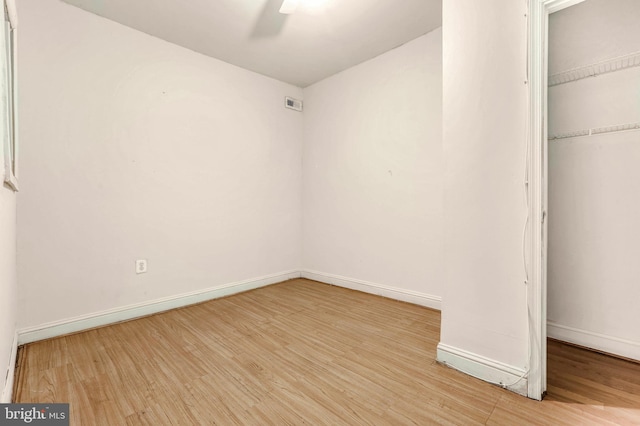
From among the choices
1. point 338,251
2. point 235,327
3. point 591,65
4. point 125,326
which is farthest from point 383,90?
point 125,326

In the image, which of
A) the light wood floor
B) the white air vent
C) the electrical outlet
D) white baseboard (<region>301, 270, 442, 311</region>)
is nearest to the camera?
the light wood floor

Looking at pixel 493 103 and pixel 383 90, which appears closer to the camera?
pixel 493 103

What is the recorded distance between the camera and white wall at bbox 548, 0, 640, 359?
6.26 feet

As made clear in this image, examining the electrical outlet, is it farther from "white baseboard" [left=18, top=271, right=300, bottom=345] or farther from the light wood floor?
the light wood floor

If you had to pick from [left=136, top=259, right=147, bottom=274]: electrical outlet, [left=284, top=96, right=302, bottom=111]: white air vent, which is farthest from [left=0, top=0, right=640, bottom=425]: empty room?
[left=284, top=96, right=302, bottom=111]: white air vent

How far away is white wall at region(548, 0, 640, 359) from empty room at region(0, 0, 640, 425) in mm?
13

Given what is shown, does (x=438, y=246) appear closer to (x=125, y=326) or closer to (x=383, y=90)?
(x=383, y=90)

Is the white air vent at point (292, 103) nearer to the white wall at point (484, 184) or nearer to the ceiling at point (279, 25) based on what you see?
the ceiling at point (279, 25)

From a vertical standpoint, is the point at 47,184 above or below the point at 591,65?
below

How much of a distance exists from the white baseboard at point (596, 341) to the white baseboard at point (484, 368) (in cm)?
96

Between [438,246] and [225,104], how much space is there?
Result: 2702mm

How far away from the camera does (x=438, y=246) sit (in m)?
2.75

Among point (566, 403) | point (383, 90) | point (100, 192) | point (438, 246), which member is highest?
point (383, 90)

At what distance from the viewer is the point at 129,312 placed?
8.45 ft
